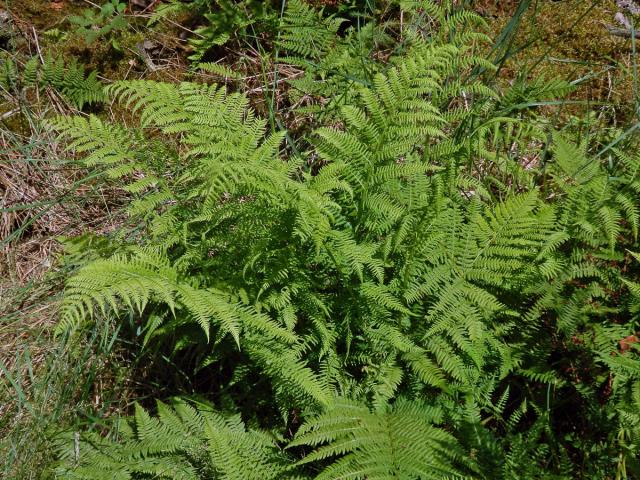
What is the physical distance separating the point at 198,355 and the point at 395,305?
3.81 feet

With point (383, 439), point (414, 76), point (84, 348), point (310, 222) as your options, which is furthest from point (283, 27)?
point (383, 439)

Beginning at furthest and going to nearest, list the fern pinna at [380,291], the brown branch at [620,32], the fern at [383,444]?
the brown branch at [620,32] → the fern pinna at [380,291] → the fern at [383,444]

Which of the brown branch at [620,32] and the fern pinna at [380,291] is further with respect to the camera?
the brown branch at [620,32]

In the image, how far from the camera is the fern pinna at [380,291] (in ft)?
7.95

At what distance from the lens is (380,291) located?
2.57 meters

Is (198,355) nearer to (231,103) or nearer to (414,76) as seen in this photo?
(231,103)

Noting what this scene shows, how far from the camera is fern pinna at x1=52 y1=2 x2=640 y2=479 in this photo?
2.42m

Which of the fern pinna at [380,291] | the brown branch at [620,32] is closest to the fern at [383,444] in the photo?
the fern pinna at [380,291]

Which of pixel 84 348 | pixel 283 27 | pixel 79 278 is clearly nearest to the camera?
pixel 79 278

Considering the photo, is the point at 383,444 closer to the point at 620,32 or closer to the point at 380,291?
the point at 380,291

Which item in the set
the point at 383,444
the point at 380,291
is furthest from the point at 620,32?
the point at 383,444

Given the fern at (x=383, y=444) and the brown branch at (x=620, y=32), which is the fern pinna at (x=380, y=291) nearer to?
the fern at (x=383, y=444)

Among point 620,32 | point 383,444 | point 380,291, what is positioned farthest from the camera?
point 620,32

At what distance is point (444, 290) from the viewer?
8.42 ft
